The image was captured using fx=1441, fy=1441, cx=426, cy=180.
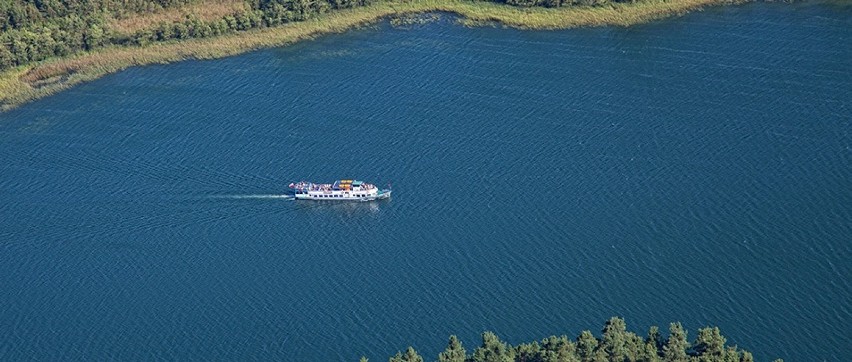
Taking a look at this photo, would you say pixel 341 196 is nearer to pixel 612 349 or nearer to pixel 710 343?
pixel 612 349

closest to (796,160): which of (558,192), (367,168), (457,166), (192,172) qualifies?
(558,192)

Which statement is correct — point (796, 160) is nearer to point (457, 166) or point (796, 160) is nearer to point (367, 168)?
point (457, 166)

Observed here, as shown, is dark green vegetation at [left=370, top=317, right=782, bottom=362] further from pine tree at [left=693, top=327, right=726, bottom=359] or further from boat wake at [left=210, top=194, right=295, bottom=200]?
boat wake at [left=210, top=194, right=295, bottom=200]

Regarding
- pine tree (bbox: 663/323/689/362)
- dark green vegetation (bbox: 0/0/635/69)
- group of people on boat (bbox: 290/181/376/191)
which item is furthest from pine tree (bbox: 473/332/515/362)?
dark green vegetation (bbox: 0/0/635/69)

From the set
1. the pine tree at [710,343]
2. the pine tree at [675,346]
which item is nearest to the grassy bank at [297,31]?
the pine tree at [675,346]

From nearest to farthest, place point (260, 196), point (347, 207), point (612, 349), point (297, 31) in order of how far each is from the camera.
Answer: point (612, 349) < point (260, 196) < point (347, 207) < point (297, 31)

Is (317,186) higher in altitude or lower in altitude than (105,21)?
lower

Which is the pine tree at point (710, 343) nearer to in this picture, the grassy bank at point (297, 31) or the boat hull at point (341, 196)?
Result: the boat hull at point (341, 196)

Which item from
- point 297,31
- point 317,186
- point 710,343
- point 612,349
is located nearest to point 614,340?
point 612,349
